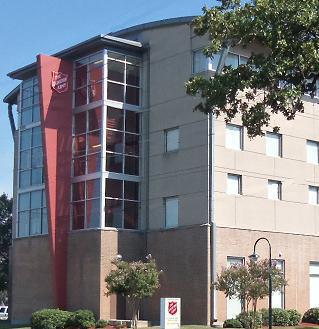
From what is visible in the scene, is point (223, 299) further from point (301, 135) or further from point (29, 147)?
point (29, 147)

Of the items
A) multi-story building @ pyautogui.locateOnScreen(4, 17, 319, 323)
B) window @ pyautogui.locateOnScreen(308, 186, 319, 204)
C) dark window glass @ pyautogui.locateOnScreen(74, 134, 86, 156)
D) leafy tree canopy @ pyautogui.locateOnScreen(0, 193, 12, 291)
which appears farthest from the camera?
leafy tree canopy @ pyautogui.locateOnScreen(0, 193, 12, 291)

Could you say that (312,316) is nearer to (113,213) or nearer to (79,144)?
(113,213)

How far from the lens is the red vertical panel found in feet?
152

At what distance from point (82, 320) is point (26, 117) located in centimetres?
1512

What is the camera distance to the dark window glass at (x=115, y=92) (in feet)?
151

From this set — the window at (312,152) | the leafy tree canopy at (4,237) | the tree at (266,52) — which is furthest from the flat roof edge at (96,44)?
the leafy tree canopy at (4,237)

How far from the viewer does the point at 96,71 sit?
4659 cm

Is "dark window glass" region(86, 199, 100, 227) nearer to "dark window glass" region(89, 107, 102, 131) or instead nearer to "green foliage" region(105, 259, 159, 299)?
"dark window glass" region(89, 107, 102, 131)

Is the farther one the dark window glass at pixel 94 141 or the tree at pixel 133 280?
the dark window glass at pixel 94 141

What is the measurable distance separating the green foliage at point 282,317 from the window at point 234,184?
22.4ft

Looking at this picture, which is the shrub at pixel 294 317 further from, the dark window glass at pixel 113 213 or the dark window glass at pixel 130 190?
the dark window glass at pixel 130 190

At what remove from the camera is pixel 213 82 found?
24172 millimetres

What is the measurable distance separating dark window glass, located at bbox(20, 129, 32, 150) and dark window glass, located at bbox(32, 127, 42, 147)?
51cm

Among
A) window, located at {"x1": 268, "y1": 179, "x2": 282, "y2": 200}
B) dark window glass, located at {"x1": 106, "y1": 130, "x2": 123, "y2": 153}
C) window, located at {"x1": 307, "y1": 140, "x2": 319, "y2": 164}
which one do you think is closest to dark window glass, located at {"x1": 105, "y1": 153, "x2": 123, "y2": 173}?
dark window glass, located at {"x1": 106, "y1": 130, "x2": 123, "y2": 153}
